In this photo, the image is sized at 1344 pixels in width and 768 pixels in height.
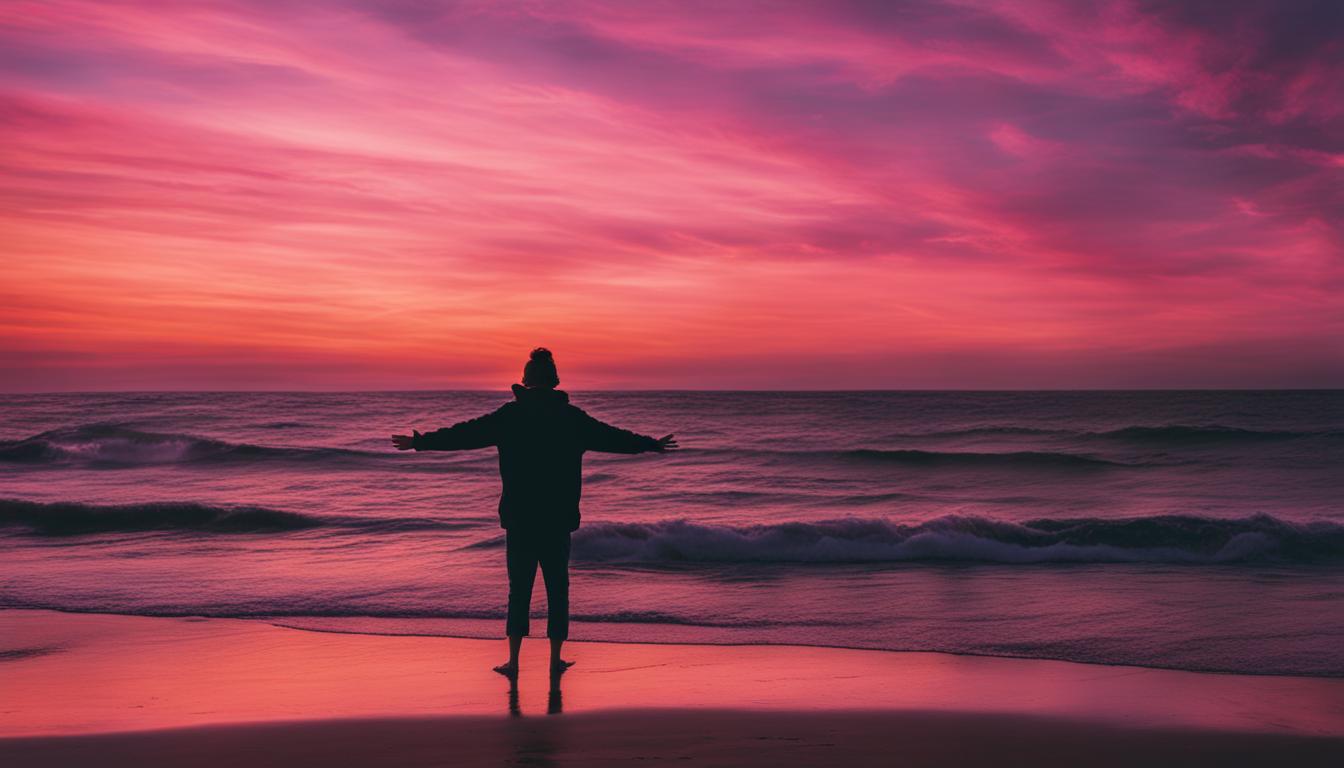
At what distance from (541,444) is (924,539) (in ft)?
31.9

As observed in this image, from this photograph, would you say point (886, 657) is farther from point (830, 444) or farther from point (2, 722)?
point (830, 444)

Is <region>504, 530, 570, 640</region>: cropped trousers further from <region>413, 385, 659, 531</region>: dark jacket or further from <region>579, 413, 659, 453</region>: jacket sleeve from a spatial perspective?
<region>579, 413, 659, 453</region>: jacket sleeve

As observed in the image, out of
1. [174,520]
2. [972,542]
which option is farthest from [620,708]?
[174,520]

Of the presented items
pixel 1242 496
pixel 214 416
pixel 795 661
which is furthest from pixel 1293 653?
pixel 214 416

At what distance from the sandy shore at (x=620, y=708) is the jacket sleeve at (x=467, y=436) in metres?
1.73

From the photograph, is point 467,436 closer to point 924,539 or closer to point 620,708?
point 620,708

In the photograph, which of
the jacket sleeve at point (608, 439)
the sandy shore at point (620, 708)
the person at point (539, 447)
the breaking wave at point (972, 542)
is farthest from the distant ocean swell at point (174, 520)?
the jacket sleeve at point (608, 439)

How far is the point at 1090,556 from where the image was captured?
13656mm

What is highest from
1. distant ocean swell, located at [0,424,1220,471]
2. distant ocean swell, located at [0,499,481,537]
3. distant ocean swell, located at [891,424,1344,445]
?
distant ocean swell, located at [891,424,1344,445]

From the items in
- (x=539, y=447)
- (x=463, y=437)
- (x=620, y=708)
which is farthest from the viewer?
(x=539, y=447)

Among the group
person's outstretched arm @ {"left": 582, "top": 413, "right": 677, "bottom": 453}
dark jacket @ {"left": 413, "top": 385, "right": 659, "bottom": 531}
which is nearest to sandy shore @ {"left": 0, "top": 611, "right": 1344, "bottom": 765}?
dark jacket @ {"left": 413, "top": 385, "right": 659, "bottom": 531}

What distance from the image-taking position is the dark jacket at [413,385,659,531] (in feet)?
21.1

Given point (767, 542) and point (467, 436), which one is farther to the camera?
point (767, 542)

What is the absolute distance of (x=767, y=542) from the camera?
14984mm
